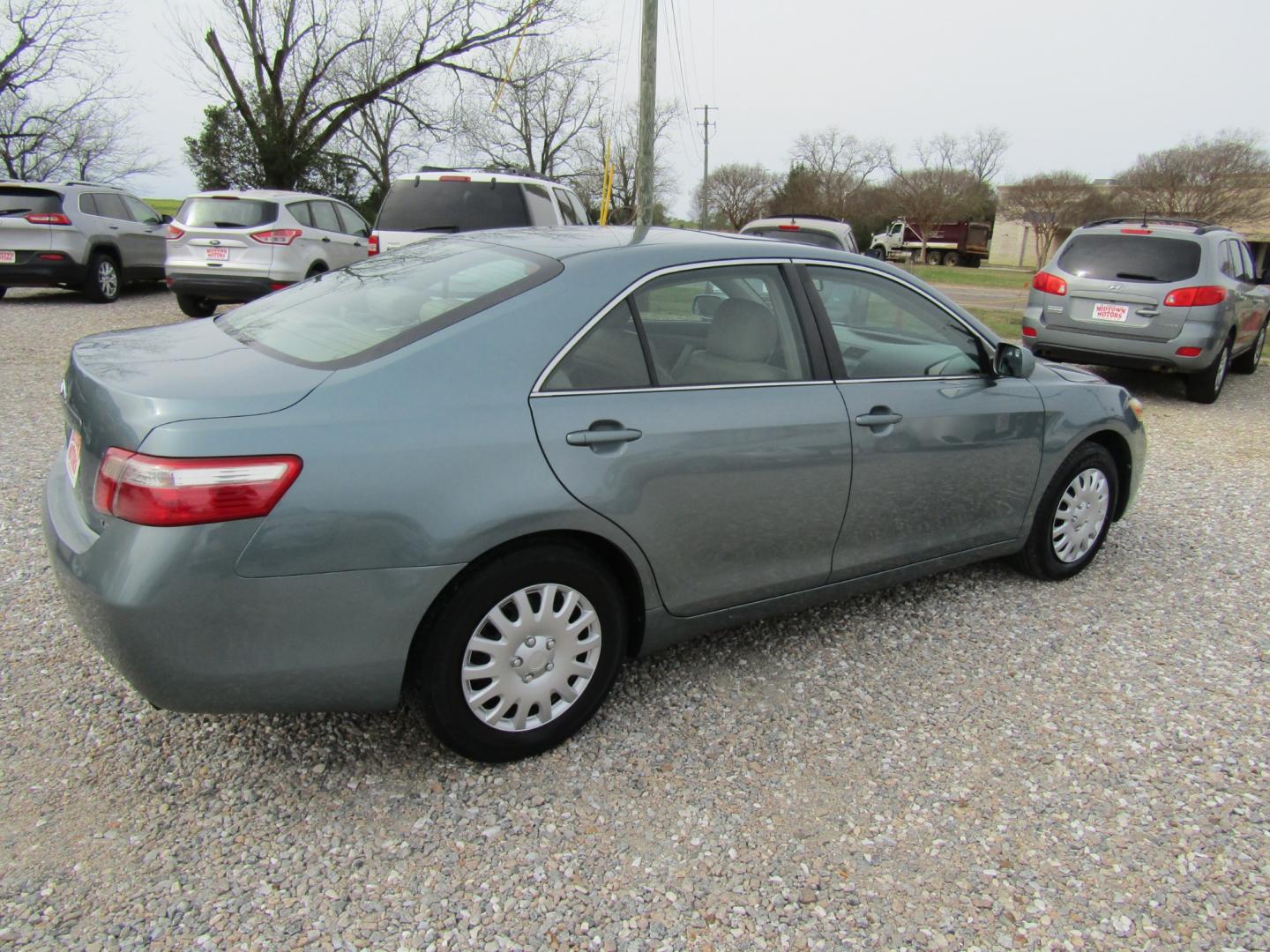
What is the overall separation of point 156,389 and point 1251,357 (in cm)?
1219

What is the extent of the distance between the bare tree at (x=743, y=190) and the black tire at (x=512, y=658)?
58.6m

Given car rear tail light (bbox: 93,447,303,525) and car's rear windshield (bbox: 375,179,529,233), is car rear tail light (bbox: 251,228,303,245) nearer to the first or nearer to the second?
car's rear windshield (bbox: 375,179,529,233)

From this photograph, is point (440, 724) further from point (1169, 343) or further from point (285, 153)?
point (285, 153)

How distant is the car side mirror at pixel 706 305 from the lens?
3104mm

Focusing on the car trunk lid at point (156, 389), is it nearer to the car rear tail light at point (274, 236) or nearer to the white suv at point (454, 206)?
the white suv at point (454, 206)

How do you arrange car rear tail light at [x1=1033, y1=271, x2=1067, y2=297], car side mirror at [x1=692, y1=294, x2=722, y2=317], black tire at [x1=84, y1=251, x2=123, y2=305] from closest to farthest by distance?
car side mirror at [x1=692, y1=294, x2=722, y2=317] < car rear tail light at [x1=1033, y1=271, x2=1067, y2=297] < black tire at [x1=84, y1=251, x2=123, y2=305]

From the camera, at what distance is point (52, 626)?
11.0ft

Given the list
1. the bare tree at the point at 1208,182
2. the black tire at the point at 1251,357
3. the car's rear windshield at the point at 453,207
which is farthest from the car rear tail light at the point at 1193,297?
the bare tree at the point at 1208,182

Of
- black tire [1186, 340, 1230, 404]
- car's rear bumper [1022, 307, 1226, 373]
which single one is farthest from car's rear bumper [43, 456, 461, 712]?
black tire [1186, 340, 1230, 404]

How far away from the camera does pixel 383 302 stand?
2883mm

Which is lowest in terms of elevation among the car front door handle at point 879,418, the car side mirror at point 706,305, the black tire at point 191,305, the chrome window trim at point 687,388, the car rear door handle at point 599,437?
the black tire at point 191,305

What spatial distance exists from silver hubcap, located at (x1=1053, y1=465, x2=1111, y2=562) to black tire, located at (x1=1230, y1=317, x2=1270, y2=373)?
8.00 m

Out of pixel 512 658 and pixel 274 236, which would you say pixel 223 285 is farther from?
pixel 512 658

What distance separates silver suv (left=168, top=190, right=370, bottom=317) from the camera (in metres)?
11.0
